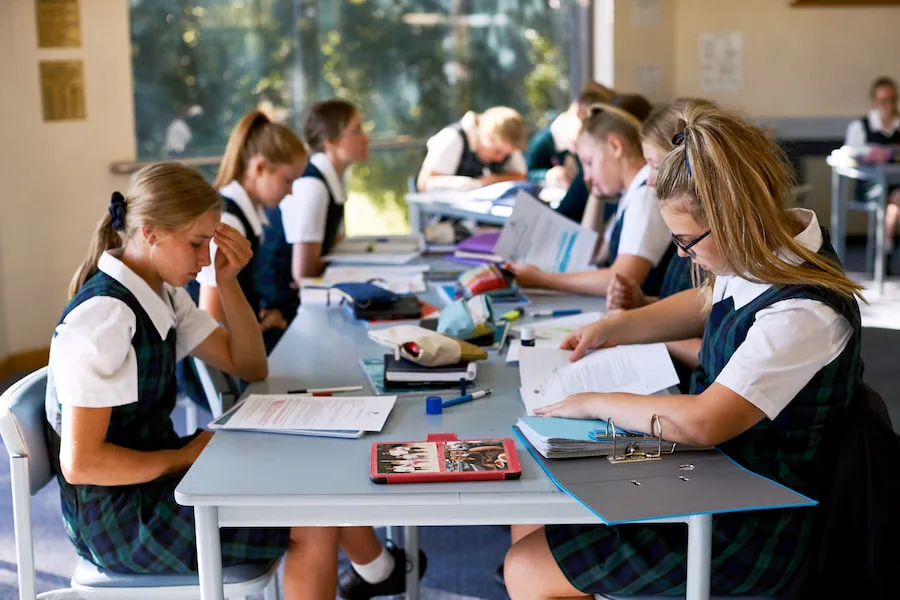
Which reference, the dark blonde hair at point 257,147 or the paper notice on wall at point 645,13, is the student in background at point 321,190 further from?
the paper notice on wall at point 645,13

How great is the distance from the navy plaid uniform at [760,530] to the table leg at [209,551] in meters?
0.51

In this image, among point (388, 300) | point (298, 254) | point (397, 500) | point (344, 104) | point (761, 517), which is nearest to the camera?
point (397, 500)

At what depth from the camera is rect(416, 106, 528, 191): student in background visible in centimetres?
526

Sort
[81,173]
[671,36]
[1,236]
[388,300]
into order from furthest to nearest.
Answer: [671,36], [81,173], [1,236], [388,300]

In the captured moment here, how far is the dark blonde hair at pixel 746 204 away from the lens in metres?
1.49

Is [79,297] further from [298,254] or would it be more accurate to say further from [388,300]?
[298,254]

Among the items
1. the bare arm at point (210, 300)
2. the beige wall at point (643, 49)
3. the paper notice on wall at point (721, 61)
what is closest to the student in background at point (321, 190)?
the bare arm at point (210, 300)

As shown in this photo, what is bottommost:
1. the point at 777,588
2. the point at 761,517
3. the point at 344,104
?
the point at 777,588

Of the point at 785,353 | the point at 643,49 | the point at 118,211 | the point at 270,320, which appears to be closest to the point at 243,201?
the point at 270,320

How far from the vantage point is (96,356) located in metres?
1.67

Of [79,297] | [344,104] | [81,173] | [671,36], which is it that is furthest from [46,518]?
[671,36]

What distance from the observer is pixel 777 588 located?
60.6 inches

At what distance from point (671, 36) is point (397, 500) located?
6.95m

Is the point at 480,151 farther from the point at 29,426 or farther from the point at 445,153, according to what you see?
the point at 29,426
